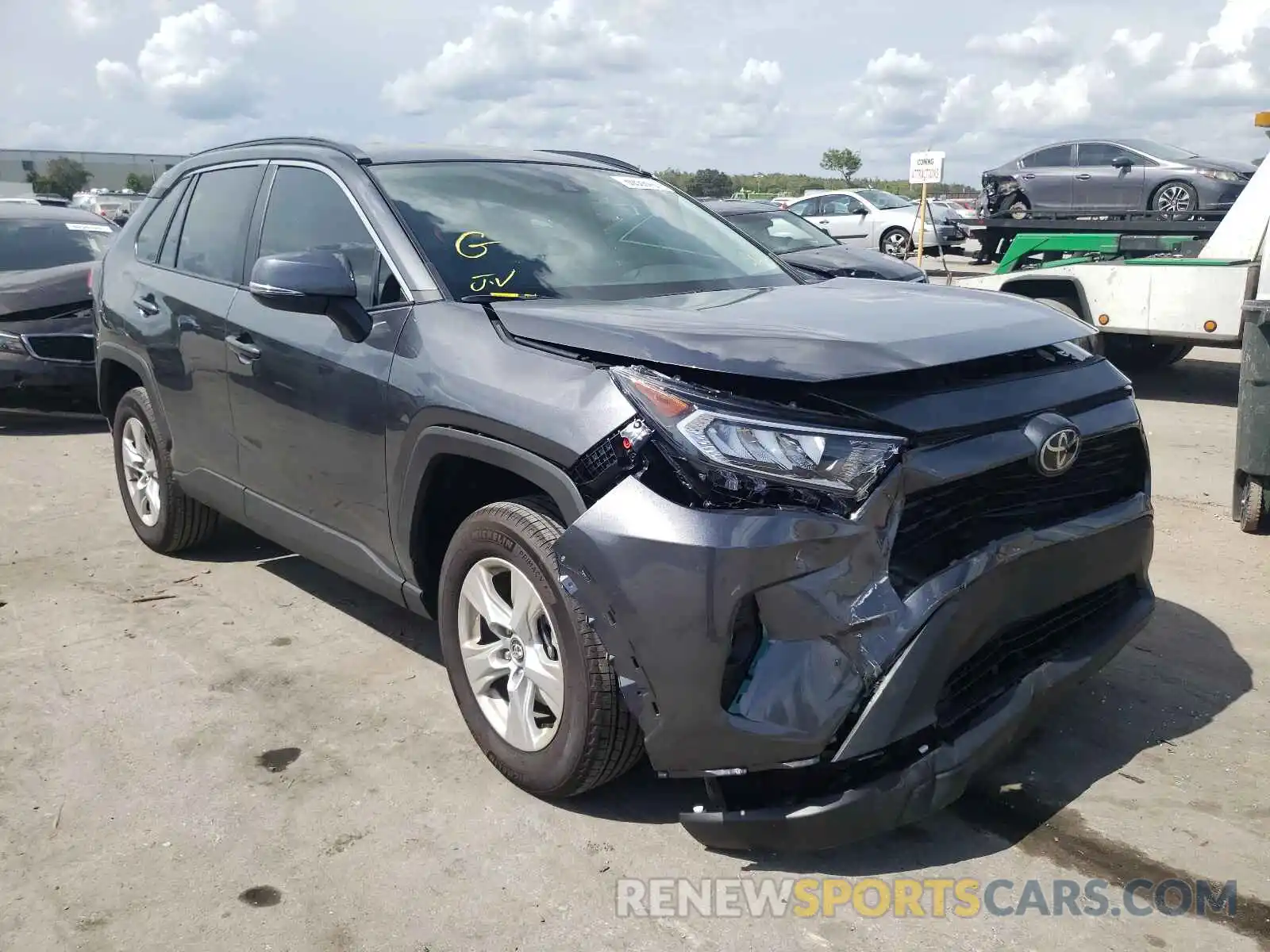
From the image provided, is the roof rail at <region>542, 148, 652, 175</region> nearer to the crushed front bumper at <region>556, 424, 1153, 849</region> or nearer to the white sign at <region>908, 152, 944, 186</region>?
the crushed front bumper at <region>556, 424, 1153, 849</region>

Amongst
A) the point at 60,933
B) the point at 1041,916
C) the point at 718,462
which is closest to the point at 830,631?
the point at 718,462

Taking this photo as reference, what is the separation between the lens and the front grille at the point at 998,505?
251cm

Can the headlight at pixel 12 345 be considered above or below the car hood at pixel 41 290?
below

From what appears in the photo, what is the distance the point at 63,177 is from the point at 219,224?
248ft

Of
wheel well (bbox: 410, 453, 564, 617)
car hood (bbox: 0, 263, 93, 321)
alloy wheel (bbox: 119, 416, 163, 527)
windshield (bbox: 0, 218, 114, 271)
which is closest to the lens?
wheel well (bbox: 410, 453, 564, 617)

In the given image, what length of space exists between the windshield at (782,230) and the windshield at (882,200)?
41.8 feet

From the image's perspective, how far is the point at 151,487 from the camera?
17.4 feet

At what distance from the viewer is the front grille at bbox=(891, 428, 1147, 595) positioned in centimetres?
251

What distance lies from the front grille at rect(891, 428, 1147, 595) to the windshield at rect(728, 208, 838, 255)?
27.0ft

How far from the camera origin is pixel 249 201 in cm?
436

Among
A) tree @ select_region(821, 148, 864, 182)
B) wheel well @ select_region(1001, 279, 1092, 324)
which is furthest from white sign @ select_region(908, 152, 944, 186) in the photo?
tree @ select_region(821, 148, 864, 182)

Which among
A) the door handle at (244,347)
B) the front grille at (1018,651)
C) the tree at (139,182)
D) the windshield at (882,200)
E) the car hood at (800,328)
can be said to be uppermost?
the tree at (139,182)

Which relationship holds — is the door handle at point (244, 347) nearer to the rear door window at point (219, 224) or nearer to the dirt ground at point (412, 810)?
Result: the rear door window at point (219, 224)

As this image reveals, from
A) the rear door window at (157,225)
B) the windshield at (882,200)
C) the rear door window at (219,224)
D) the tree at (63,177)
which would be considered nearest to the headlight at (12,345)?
the rear door window at (157,225)
